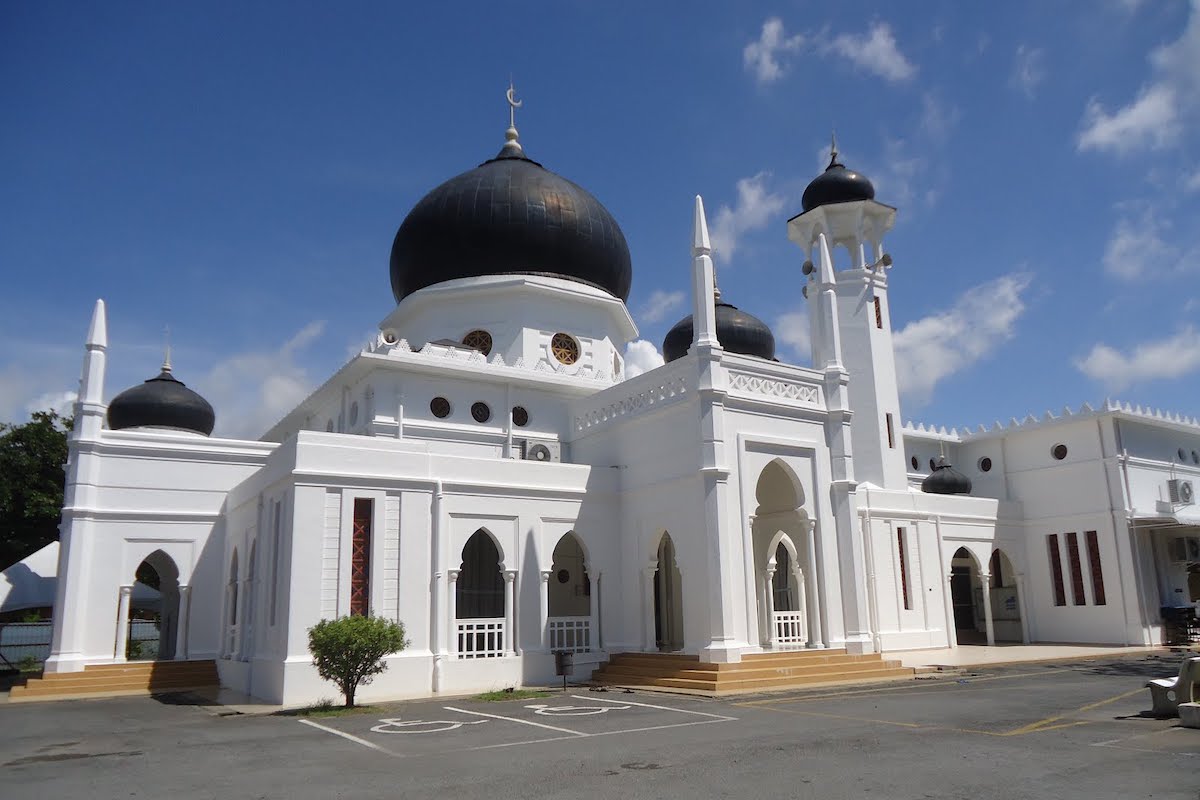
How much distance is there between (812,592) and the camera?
61.4 feet

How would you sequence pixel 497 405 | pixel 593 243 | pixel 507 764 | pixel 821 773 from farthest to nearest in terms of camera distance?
pixel 593 243, pixel 497 405, pixel 507 764, pixel 821 773

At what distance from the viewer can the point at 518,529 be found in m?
18.6

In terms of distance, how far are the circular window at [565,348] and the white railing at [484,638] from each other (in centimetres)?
842

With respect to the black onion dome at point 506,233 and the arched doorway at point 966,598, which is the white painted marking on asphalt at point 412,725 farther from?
the arched doorway at point 966,598

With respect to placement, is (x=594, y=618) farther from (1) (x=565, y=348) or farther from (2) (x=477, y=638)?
(1) (x=565, y=348)

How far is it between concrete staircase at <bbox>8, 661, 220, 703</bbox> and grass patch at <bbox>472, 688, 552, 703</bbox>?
24.0ft

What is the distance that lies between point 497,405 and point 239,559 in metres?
6.67

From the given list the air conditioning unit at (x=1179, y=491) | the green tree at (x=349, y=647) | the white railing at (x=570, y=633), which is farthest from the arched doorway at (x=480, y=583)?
the air conditioning unit at (x=1179, y=491)

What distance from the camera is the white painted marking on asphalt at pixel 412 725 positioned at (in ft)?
38.0

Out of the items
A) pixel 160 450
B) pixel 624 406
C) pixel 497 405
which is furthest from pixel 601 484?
pixel 160 450

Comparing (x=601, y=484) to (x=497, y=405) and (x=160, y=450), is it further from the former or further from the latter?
(x=160, y=450)

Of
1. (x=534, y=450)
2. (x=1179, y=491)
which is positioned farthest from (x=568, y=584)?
(x=1179, y=491)

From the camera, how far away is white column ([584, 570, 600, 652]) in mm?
18906

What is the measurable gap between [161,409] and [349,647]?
13173 mm
